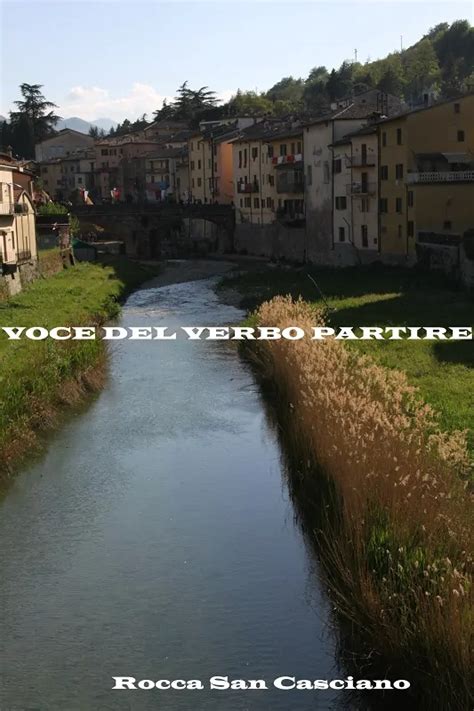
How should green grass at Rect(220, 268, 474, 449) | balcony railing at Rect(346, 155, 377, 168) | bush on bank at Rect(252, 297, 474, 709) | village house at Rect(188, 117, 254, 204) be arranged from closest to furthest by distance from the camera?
bush on bank at Rect(252, 297, 474, 709) → green grass at Rect(220, 268, 474, 449) → balcony railing at Rect(346, 155, 377, 168) → village house at Rect(188, 117, 254, 204)

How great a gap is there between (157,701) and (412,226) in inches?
1696

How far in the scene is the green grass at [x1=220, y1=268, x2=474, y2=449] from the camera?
23.0 meters

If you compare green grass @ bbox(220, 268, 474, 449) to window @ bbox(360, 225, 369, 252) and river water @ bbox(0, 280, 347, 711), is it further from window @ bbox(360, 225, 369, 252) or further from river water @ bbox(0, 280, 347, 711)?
river water @ bbox(0, 280, 347, 711)

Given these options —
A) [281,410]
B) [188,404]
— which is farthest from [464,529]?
[188,404]

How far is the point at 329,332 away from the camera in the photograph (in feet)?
98.0

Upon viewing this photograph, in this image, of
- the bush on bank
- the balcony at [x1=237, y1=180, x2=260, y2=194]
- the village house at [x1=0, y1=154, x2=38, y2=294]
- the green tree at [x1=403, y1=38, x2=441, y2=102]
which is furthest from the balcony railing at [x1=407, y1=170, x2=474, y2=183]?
the green tree at [x1=403, y1=38, x2=441, y2=102]

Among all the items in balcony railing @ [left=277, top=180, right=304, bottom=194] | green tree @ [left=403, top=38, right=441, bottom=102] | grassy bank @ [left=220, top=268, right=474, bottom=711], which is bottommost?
grassy bank @ [left=220, top=268, right=474, bottom=711]

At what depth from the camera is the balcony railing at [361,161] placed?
5772 cm

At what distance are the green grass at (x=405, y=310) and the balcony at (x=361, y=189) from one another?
5.02 m

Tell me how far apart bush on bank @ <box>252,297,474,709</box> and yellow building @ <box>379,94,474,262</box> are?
3096 cm

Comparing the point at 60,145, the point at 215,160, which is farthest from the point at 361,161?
the point at 60,145

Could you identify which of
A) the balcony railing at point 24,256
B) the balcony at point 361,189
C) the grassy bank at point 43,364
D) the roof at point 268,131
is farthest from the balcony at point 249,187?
the balcony railing at point 24,256

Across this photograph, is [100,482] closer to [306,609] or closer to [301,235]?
[306,609]

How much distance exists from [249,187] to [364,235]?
967 inches
